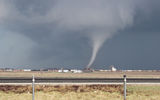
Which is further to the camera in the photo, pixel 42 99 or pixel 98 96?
pixel 98 96

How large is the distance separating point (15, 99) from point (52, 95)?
3.78 m

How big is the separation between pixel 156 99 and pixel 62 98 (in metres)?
8.73

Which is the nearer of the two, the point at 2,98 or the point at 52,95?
the point at 2,98

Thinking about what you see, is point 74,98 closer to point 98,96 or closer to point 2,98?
point 98,96

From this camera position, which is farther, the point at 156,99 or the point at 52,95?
the point at 52,95

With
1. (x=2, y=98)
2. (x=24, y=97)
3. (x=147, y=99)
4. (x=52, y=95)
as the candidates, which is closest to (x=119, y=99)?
(x=147, y=99)

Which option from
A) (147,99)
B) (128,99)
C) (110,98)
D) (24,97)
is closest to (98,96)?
(110,98)

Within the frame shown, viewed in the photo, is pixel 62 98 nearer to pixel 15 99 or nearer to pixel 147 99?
pixel 15 99

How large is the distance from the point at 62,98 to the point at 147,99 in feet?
25.8

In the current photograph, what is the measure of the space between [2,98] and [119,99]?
1084 cm

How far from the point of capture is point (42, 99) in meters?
24.5

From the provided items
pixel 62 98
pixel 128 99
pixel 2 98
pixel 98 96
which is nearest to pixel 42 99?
pixel 62 98

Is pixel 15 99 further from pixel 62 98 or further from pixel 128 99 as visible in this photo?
pixel 128 99

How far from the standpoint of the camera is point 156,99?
2464 cm
